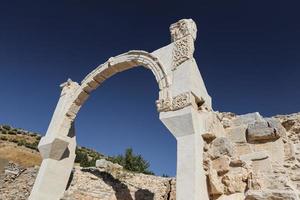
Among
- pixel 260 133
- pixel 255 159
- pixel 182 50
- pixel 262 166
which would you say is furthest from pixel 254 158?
pixel 182 50

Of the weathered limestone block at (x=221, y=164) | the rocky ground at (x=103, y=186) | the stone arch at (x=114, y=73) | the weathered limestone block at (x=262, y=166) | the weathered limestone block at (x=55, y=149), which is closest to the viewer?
the weathered limestone block at (x=262, y=166)

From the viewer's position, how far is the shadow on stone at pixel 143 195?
34.9 ft

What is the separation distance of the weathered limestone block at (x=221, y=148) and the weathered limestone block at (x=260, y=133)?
42 centimetres

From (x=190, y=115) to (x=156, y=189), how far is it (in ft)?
21.1

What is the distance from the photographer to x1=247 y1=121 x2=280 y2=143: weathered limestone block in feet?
17.5

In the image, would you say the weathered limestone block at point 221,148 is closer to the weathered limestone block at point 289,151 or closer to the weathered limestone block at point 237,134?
the weathered limestone block at point 237,134

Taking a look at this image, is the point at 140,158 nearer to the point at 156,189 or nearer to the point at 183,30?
the point at 156,189

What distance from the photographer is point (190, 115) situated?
548 cm

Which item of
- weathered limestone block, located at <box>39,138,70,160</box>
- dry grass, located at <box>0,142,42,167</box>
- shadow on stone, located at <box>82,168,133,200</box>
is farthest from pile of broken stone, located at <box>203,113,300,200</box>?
dry grass, located at <box>0,142,42,167</box>

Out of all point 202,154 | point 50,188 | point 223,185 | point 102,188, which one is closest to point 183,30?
point 202,154

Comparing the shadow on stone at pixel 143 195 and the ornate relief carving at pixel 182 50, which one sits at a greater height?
the ornate relief carving at pixel 182 50

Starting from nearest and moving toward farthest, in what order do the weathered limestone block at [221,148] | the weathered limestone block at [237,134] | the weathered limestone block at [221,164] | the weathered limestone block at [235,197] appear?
the weathered limestone block at [235,197] < the weathered limestone block at [221,164] < the weathered limestone block at [221,148] < the weathered limestone block at [237,134]

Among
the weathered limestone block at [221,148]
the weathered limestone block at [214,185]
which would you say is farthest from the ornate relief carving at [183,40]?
the weathered limestone block at [214,185]

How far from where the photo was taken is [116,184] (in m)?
11.1
